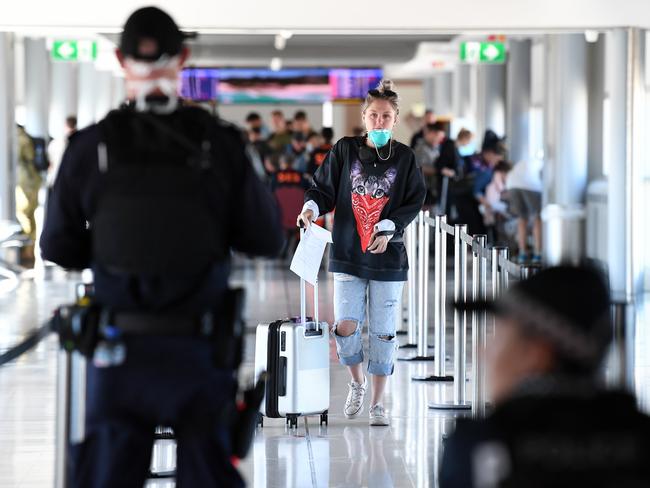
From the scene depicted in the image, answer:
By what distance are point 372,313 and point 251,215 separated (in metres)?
3.17

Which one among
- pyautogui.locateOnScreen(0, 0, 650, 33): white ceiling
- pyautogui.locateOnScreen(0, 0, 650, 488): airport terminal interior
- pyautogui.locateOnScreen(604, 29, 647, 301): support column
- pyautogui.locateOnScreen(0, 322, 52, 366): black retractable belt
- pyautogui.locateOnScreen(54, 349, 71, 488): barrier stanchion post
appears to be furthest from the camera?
pyautogui.locateOnScreen(604, 29, 647, 301): support column

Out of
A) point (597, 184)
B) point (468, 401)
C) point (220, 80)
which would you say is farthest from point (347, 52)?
point (468, 401)

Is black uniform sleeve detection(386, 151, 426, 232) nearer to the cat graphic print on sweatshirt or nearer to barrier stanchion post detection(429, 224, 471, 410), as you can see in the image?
the cat graphic print on sweatshirt

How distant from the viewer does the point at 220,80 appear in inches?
1329

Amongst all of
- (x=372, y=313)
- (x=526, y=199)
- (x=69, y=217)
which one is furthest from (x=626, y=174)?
(x=69, y=217)

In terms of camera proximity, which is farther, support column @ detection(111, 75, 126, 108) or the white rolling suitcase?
support column @ detection(111, 75, 126, 108)

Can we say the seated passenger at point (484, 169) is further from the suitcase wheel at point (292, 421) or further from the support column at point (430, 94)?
the support column at point (430, 94)

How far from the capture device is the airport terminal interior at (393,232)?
4514mm

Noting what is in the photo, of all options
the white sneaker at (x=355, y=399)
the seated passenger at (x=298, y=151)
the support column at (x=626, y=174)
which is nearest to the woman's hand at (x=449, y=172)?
the seated passenger at (x=298, y=151)

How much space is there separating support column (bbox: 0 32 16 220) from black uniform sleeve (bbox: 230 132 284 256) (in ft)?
25.4

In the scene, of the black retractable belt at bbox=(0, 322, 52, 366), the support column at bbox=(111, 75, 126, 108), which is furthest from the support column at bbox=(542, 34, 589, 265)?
the support column at bbox=(111, 75, 126, 108)

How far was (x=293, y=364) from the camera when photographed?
6.38 metres

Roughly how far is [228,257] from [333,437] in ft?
10.4

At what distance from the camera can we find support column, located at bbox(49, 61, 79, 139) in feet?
76.7
